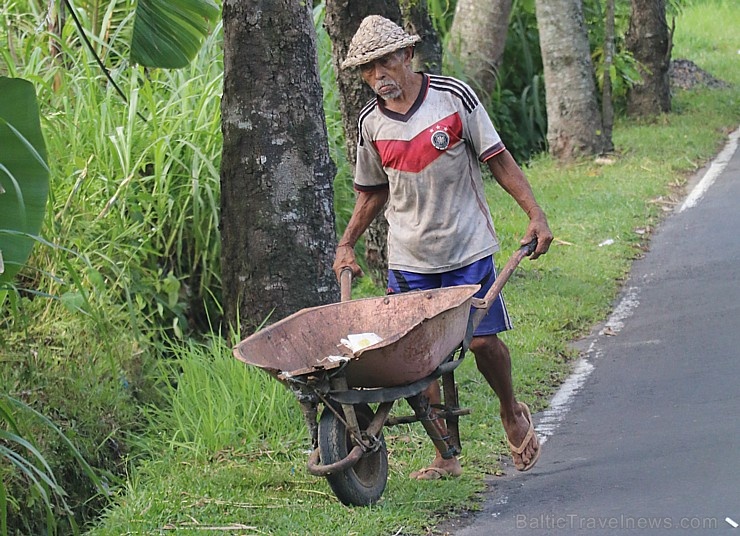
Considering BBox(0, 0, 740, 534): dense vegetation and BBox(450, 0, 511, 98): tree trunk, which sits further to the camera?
BBox(450, 0, 511, 98): tree trunk

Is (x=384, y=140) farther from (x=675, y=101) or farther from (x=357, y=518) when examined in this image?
(x=675, y=101)

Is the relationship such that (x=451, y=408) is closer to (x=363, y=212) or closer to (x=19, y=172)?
(x=363, y=212)

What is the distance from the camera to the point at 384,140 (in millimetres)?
5773

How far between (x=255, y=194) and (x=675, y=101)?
14.4 meters

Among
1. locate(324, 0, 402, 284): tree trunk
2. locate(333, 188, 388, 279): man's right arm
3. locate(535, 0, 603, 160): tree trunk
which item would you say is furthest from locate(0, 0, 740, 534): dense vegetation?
locate(535, 0, 603, 160): tree trunk

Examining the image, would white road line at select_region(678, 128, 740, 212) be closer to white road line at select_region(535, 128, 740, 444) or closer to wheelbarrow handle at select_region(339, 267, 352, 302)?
white road line at select_region(535, 128, 740, 444)

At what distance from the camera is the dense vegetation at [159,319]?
6086mm

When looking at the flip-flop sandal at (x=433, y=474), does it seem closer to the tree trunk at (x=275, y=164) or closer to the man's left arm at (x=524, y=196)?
the man's left arm at (x=524, y=196)

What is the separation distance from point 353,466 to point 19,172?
2136mm

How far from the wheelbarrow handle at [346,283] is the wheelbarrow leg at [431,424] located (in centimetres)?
60

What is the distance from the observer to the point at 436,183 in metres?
5.76

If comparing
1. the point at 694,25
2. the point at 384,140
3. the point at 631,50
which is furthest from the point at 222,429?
the point at 694,25

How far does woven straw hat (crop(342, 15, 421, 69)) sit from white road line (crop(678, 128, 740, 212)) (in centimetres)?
824

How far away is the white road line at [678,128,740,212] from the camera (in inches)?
534
